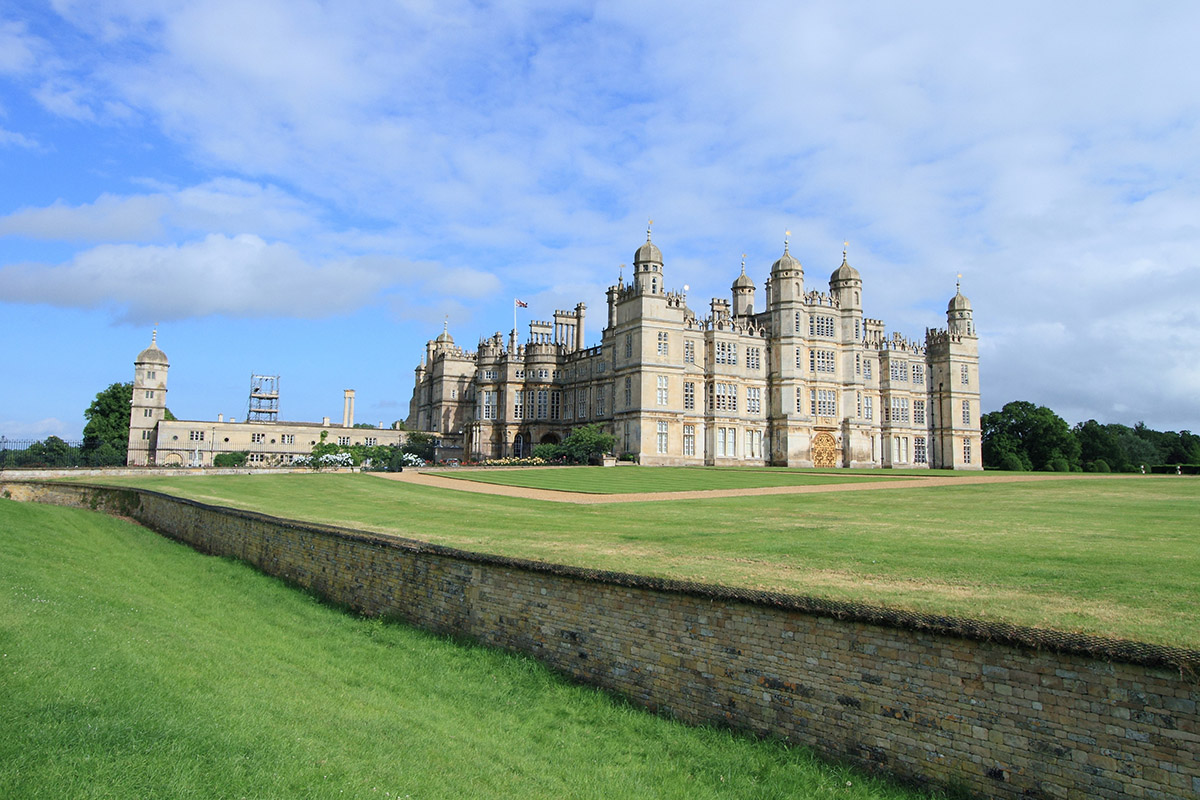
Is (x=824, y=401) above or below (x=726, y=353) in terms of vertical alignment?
below

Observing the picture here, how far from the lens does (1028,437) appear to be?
278 ft

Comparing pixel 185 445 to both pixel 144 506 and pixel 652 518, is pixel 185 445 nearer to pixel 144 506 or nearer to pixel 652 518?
pixel 144 506

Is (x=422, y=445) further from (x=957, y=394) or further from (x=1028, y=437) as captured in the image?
(x=1028, y=437)

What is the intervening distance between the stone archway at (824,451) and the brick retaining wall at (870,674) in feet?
171

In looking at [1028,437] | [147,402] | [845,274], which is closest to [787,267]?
[845,274]

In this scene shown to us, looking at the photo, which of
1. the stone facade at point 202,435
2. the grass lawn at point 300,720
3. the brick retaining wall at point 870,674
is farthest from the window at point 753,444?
the brick retaining wall at point 870,674

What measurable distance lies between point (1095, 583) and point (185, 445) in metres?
82.8

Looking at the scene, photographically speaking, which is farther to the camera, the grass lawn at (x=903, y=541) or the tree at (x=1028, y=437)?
the tree at (x=1028, y=437)

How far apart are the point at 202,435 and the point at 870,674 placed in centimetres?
8160

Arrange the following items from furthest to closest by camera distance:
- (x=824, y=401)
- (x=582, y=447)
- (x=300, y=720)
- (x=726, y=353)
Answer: (x=824, y=401) → (x=726, y=353) → (x=582, y=447) → (x=300, y=720)

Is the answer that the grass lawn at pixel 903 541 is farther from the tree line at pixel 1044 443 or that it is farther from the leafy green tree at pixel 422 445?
the tree line at pixel 1044 443

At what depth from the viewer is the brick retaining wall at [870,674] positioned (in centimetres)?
812

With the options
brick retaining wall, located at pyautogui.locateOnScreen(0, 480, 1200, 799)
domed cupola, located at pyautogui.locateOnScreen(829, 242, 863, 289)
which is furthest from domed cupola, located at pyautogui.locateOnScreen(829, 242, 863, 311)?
brick retaining wall, located at pyautogui.locateOnScreen(0, 480, 1200, 799)

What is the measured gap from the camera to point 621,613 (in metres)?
12.8
